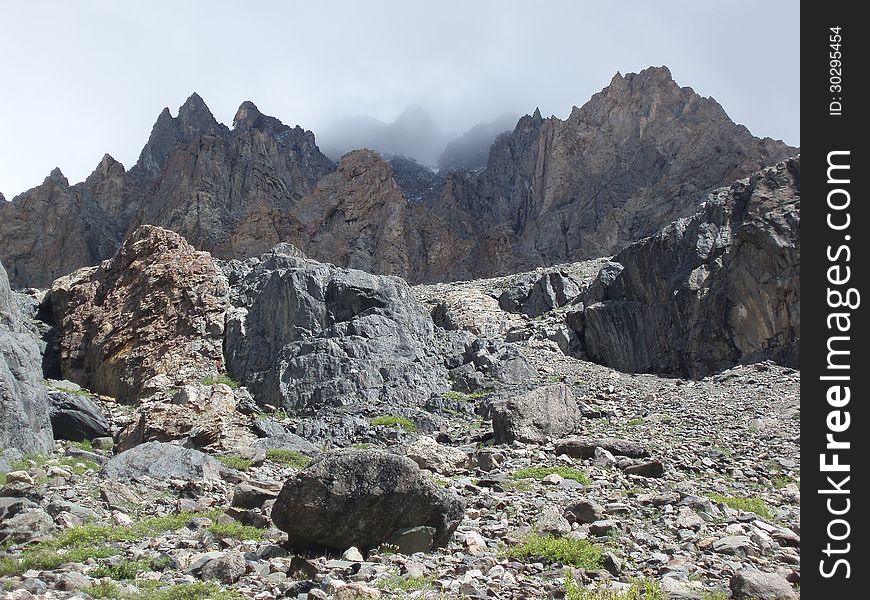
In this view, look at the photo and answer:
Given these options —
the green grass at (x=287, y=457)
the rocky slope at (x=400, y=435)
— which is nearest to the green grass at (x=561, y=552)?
the rocky slope at (x=400, y=435)

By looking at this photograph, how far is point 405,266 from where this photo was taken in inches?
4875

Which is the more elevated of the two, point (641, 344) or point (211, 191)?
point (211, 191)

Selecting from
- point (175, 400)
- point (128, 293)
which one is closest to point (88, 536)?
point (175, 400)

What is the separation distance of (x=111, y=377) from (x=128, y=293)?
270 inches

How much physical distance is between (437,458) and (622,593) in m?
9.96

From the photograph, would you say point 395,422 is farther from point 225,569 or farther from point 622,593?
point 622,593

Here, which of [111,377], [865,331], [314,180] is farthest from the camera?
[314,180]

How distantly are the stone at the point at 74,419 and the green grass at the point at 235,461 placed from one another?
6.78 metres

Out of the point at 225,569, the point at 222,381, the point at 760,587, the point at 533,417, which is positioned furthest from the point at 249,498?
the point at 222,381

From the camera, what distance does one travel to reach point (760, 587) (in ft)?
26.4

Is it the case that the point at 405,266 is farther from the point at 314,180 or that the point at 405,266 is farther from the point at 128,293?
the point at 128,293

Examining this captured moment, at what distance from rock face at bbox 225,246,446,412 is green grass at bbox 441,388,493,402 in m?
0.72

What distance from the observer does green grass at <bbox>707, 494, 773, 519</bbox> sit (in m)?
13.1

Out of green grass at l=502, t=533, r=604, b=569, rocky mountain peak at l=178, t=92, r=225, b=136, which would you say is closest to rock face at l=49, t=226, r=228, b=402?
green grass at l=502, t=533, r=604, b=569
